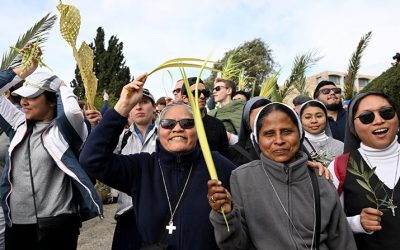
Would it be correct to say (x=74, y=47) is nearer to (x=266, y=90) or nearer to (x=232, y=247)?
(x=232, y=247)

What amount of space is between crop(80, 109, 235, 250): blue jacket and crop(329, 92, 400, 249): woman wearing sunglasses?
0.84 m

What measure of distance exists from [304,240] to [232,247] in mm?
433

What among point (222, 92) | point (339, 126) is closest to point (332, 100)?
point (339, 126)

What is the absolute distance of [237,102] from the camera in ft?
15.8

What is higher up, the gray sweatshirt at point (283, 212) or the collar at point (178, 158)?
the collar at point (178, 158)

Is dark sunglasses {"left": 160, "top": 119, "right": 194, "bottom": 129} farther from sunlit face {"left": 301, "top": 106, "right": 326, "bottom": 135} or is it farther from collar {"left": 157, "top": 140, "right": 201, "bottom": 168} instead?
sunlit face {"left": 301, "top": 106, "right": 326, "bottom": 135}

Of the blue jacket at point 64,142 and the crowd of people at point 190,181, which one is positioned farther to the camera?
the blue jacket at point 64,142

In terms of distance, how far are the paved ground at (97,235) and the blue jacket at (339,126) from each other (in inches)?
162

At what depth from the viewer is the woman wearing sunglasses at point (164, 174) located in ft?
7.68

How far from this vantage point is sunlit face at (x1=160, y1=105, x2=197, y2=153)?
2.48 m

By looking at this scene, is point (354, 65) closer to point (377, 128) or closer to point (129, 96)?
point (377, 128)

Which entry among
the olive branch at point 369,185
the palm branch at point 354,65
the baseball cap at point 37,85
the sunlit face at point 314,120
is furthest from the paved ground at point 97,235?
the palm branch at point 354,65

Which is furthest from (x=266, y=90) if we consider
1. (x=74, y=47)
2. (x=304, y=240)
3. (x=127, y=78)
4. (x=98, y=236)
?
(x=127, y=78)

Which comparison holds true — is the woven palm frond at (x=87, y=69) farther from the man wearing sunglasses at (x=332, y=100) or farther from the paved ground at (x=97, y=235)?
the paved ground at (x=97, y=235)
